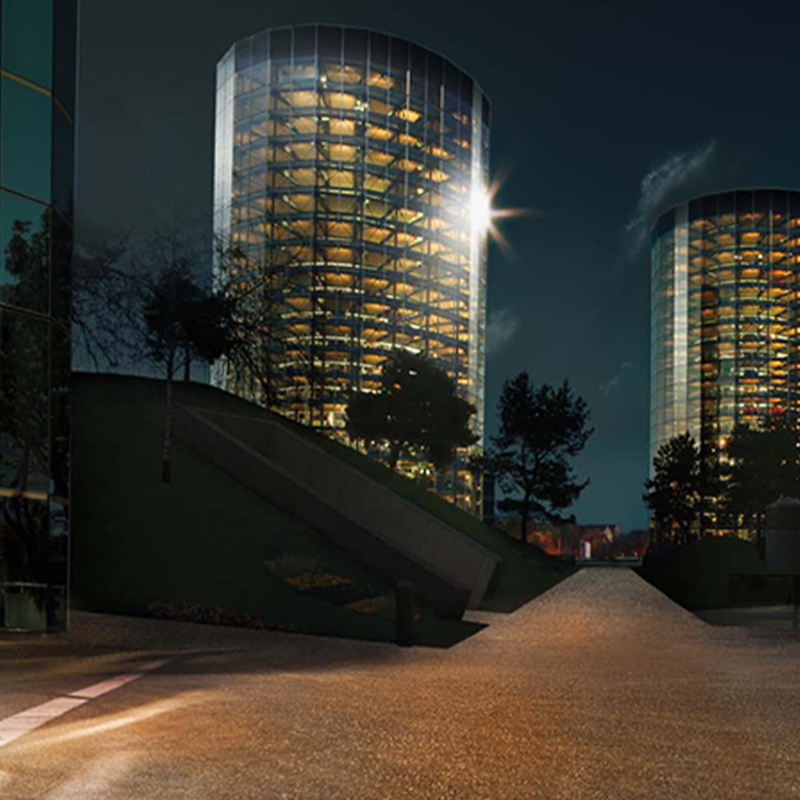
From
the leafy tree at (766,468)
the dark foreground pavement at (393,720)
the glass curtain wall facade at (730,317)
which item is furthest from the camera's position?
the glass curtain wall facade at (730,317)

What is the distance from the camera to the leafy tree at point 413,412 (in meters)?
48.2

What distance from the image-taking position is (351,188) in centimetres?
7512

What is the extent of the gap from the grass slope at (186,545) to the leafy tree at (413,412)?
22.8m

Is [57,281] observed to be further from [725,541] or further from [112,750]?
[725,541]

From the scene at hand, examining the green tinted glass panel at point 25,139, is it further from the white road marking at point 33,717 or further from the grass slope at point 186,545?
the white road marking at point 33,717

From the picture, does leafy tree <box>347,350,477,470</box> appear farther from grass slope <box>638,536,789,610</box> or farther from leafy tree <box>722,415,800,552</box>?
leafy tree <box>722,415,800,552</box>

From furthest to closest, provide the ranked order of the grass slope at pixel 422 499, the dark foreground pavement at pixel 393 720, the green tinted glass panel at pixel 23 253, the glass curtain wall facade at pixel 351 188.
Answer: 1. the glass curtain wall facade at pixel 351 188
2. the grass slope at pixel 422 499
3. the green tinted glass panel at pixel 23 253
4. the dark foreground pavement at pixel 393 720

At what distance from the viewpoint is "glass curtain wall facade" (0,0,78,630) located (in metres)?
17.5

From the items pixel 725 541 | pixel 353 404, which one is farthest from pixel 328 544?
pixel 725 541

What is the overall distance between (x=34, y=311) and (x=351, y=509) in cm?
1371

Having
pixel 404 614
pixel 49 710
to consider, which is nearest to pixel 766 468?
pixel 404 614

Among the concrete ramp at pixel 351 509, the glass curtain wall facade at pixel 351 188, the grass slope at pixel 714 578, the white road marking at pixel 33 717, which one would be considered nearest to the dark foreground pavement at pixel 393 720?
the white road marking at pixel 33 717

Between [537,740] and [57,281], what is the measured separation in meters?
13.5

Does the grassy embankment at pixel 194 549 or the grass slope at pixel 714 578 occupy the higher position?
the grassy embankment at pixel 194 549
